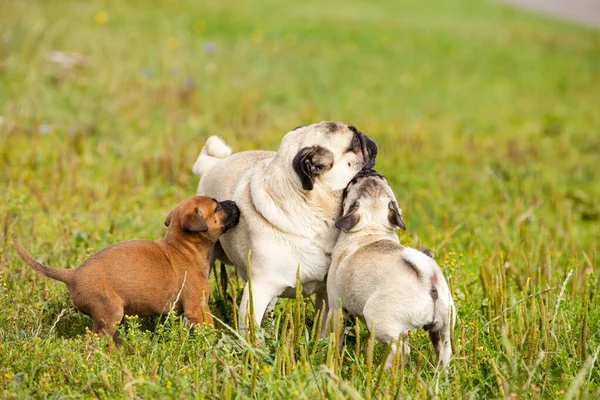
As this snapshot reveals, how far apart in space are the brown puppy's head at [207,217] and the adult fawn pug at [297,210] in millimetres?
106

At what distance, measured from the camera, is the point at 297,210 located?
5367 millimetres

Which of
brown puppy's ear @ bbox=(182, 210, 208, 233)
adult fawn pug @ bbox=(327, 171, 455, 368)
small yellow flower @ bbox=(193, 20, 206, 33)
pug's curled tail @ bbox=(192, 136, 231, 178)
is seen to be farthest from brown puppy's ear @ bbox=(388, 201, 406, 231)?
small yellow flower @ bbox=(193, 20, 206, 33)

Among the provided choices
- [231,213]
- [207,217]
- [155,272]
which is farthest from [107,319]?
[231,213]

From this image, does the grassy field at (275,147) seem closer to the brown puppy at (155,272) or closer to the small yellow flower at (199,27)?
the brown puppy at (155,272)

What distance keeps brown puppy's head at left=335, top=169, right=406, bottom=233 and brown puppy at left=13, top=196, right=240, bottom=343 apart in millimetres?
885

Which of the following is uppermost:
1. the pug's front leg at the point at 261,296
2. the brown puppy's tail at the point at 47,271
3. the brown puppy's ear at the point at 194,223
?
the brown puppy's ear at the point at 194,223

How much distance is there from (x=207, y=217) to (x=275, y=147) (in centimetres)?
485

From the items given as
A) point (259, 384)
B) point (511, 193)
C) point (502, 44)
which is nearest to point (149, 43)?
point (511, 193)

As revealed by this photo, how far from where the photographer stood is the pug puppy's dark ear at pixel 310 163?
5.25 metres

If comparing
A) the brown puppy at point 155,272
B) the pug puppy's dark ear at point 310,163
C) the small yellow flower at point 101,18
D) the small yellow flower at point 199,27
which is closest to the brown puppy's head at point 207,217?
the brown puppy at point 155,272

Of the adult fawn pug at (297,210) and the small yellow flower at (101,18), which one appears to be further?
the small yellow flower at (101,18)

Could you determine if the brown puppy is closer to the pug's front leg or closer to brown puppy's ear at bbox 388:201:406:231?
the pug's front leg

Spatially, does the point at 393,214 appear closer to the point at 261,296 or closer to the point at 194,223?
the point at 261,296

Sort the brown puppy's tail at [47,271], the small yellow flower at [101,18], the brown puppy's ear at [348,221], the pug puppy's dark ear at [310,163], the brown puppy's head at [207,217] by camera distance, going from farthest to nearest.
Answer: the small yellow flower at [101,18]
the brown puppy's head at [207,217]
the pug puppy's dark ear at [310,163]
the brown puppy's ear at [348,221]
the brown puppy's tail at [47,271]
